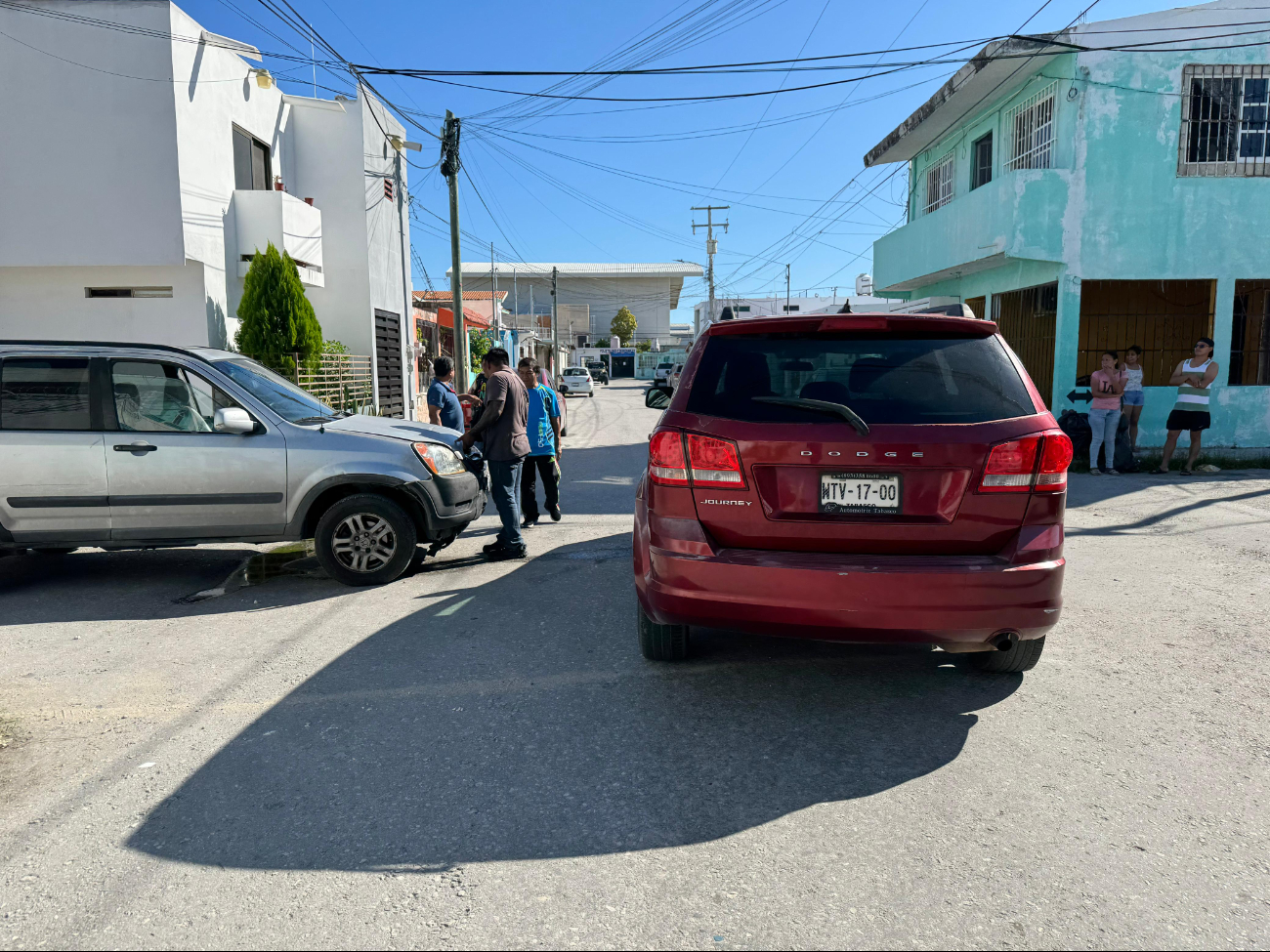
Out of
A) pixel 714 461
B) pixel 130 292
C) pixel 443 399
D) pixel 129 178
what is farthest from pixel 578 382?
pixel 714 461

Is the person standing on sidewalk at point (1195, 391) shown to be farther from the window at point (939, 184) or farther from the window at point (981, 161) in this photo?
the window at point (939, 184)

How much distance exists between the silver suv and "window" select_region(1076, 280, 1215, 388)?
1352 centimetres

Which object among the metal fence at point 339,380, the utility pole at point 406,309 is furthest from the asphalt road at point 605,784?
the utility pole at point 406,309

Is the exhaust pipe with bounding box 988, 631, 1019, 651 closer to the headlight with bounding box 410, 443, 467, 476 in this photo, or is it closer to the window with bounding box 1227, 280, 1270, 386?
the headlight with bounding box 410, 443, 467, 476

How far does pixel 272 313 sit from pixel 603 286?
241ft

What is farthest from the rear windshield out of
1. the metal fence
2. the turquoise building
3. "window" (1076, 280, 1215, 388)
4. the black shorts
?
"window" (1076, 280, 1215, 388)

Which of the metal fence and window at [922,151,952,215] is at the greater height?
window at [922,151,952,215]

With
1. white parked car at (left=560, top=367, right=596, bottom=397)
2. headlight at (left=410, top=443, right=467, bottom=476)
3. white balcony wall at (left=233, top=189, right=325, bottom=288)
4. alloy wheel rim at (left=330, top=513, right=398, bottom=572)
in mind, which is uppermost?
white balcony wall at (left=233, top=189, right=325, bottom=288)

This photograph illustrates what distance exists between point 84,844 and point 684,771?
2.09 metres

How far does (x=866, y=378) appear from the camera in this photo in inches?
151

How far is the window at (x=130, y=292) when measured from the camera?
14188 millimetres

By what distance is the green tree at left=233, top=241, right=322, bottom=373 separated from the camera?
13.9 m

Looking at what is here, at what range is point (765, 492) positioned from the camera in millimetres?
3707

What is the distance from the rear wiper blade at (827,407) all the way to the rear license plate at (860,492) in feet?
0.62
